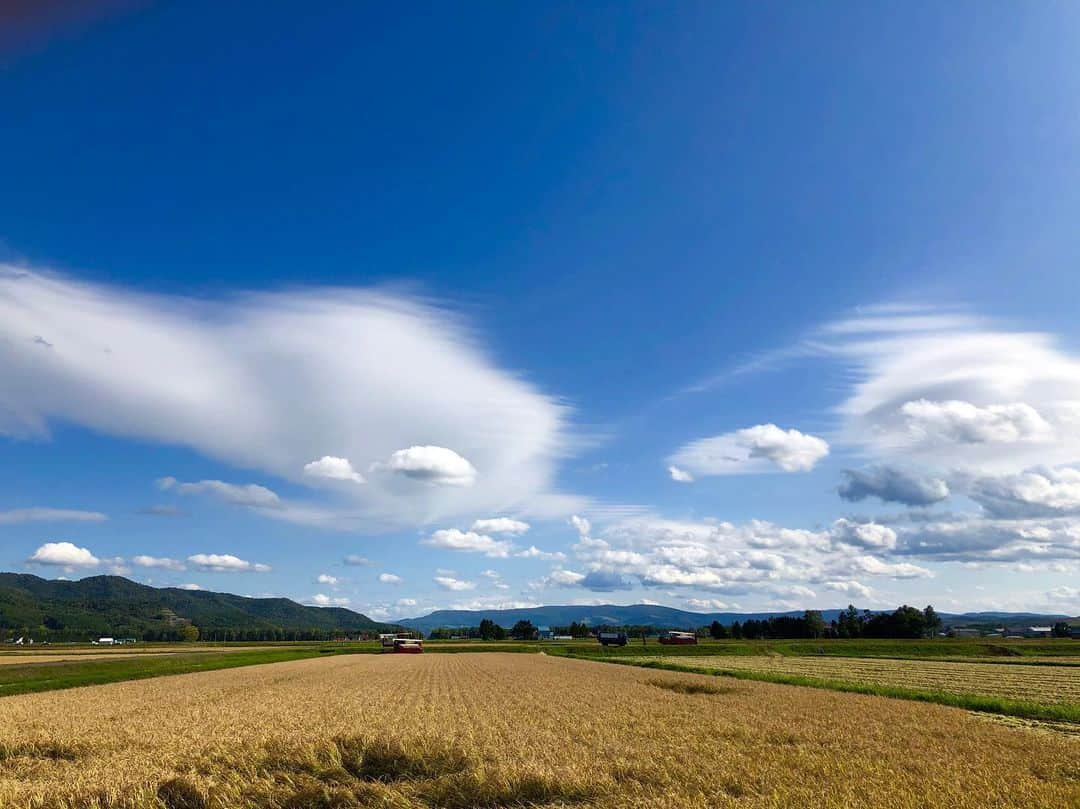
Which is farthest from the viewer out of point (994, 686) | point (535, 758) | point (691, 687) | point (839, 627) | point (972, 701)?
point (839, 627)

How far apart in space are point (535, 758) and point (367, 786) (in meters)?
3.45

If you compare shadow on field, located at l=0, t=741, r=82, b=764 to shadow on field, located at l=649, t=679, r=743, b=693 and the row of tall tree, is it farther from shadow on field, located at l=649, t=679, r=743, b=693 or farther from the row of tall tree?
the row of tall tree

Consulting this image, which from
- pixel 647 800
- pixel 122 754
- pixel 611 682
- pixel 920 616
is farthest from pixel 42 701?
pixel 920 616

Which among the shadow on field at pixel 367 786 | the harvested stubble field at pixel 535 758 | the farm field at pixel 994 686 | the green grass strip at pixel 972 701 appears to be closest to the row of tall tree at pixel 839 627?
the farm field at pixel 994 686

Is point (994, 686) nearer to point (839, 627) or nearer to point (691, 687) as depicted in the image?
point (691, 687)

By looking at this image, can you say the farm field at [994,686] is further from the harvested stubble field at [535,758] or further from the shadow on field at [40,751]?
the shadow on field at [40,751]

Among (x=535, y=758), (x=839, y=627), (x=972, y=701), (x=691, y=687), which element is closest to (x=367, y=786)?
(x=535, y=758)

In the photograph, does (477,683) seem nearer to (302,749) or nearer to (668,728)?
(668,728)

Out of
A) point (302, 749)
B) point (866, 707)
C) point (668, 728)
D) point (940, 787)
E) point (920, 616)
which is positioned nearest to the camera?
point (940, 787)

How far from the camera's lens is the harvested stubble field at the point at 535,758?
12156 mm

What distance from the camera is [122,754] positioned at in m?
16.2

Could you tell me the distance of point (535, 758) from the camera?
14859 millimetres

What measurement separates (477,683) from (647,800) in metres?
34.2

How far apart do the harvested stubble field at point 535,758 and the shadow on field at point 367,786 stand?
4cm
